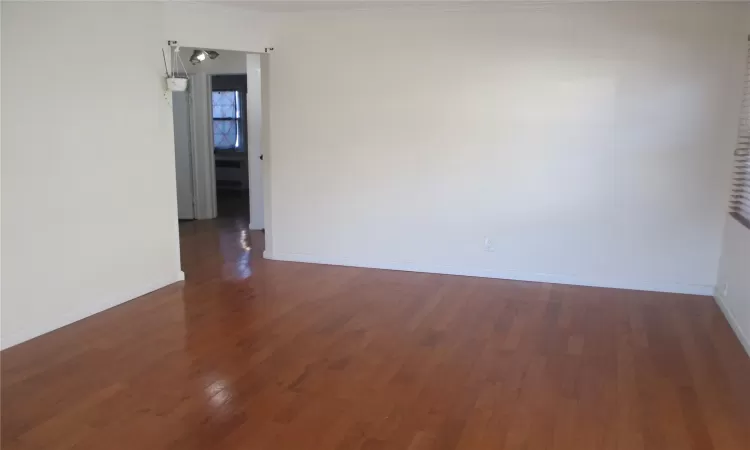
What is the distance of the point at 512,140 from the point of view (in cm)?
515

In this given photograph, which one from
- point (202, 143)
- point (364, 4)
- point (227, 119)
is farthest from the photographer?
point (227, 119)

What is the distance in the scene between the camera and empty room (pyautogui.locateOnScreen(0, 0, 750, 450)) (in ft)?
9.73

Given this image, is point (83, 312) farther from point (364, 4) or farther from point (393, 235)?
point (364, 4)

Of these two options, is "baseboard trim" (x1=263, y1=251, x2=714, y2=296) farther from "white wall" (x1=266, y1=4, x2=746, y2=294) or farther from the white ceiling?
the white ceiling

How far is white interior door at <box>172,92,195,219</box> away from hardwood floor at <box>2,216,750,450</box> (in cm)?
321

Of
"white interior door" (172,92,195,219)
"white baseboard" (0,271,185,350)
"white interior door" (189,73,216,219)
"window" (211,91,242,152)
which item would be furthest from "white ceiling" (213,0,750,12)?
"window" (211,91,242,152)

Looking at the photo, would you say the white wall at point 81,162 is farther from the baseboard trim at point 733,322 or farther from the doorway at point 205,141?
the baseboard trim at point 733,322

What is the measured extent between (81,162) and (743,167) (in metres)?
4.86

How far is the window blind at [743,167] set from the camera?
4.37 m

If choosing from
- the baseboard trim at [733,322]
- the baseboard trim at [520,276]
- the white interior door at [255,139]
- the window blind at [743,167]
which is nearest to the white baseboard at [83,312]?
the baseboard trim at [520,276]

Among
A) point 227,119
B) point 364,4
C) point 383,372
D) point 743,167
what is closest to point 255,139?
point 364,4

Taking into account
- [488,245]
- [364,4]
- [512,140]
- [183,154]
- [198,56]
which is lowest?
[488,245]

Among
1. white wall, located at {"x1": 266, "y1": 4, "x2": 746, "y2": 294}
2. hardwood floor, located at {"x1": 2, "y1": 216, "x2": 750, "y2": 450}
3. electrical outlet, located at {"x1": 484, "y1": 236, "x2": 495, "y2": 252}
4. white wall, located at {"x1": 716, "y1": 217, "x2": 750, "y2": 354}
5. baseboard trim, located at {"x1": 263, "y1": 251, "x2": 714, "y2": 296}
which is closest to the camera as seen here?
hardwood floor, located at {"x1": 2, "y1": 216, "x2": 750, "y2": 450}

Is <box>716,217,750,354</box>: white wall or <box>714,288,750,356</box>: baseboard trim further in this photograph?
<box>716,217,750,354</box>: white wall
